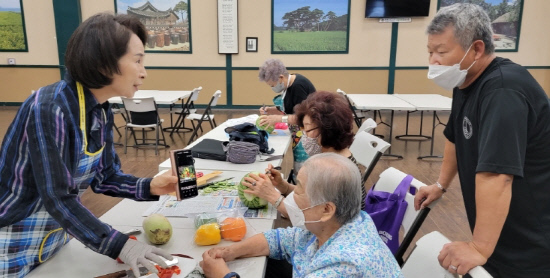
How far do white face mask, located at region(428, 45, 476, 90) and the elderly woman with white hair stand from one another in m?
0.55

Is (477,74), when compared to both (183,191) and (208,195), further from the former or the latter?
(208,195)

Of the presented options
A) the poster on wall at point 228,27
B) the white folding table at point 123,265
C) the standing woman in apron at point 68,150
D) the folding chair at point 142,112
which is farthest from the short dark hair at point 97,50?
the poster on wall at point 228,27

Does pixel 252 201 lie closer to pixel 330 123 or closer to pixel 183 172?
pixel 183 172

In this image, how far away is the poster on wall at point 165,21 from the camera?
351 inches

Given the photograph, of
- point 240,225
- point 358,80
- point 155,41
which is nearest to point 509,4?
point 358,80

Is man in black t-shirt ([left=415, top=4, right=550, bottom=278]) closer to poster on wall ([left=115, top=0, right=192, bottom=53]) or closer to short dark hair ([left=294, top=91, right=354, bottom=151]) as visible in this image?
short dark hair ([left=294, top=91, right=354, bottom=151])

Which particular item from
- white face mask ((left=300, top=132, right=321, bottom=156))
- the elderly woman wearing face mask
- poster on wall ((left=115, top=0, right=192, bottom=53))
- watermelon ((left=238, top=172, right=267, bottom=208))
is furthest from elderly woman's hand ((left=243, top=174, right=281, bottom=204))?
poster on wall ((left=115, top=0, right=192, bottom=53))

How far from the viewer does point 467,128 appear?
150 centimetres

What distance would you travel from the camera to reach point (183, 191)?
1545 mm

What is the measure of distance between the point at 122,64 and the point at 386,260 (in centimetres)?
100

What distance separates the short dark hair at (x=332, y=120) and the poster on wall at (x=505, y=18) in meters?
7.58

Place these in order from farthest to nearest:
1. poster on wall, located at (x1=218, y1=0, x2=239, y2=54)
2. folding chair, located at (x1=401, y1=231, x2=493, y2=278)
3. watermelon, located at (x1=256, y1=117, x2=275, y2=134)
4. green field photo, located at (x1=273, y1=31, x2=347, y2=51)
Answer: green field photo, located at (x1=273, y1=31, x2=347, y2=51)
poster on wall, located at (x1=218, y1=0, x2=239, y2=54)
watermelon, located at (x1=256, y1=117, x2=275, y2=134)
folding chair, located at (x1=401, y1=231, x2=493, y2=278)

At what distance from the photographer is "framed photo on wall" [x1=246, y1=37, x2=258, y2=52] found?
351 inches

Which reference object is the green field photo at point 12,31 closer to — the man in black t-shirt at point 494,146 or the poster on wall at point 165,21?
the poster on wall at point 165,21
